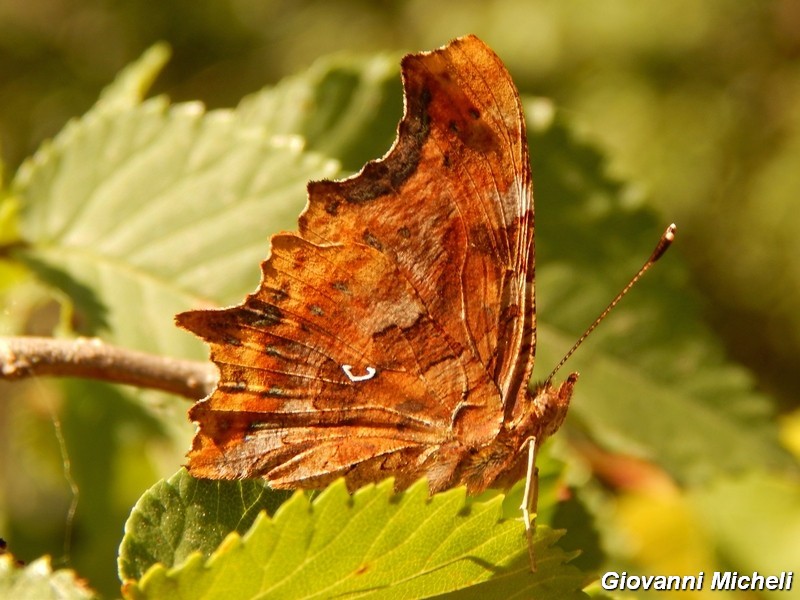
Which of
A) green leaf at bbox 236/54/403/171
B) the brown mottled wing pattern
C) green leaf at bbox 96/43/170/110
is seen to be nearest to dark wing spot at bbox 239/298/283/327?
the brown mottled wing pattern

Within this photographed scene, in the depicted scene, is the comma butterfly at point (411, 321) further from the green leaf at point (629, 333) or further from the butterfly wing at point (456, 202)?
the green leaf at point (629, 333)

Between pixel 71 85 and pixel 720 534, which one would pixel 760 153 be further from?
pixel 71 85

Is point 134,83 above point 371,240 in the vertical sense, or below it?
above

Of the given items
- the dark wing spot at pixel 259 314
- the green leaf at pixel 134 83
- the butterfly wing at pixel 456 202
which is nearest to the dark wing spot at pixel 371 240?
the butterfly wing at pixel 456 202

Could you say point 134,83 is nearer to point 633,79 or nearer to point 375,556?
point 375,556

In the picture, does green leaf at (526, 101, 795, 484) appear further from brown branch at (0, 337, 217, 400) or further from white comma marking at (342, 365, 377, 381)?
brown branch at (0, 337, 217, 400)

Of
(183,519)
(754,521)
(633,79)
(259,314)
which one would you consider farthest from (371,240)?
(633,79)

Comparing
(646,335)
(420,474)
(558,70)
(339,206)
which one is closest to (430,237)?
(339,206)
